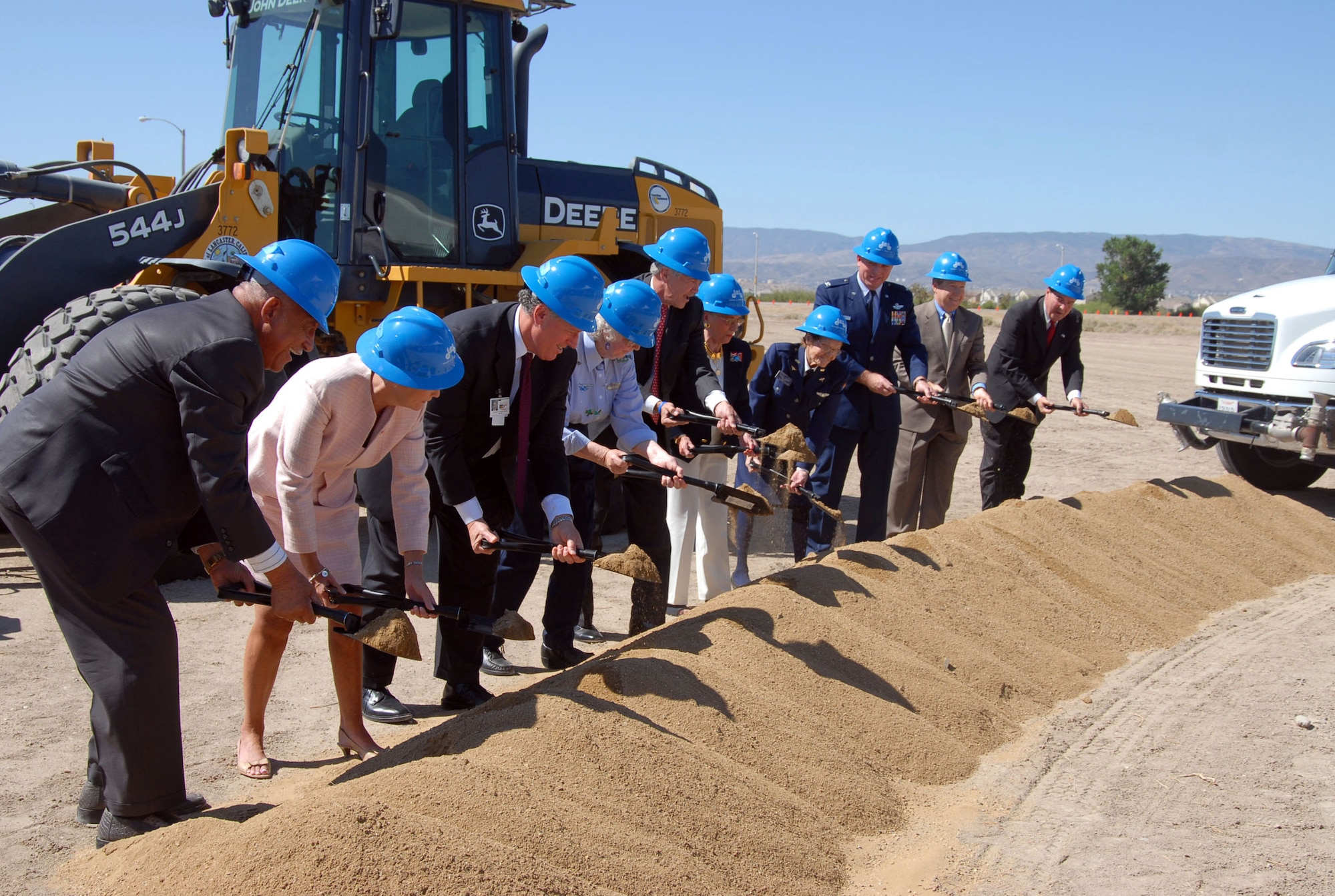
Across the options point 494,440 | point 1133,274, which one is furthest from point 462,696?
point 1133,274

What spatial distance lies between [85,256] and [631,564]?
359 centimetres

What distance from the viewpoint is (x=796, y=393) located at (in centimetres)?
575

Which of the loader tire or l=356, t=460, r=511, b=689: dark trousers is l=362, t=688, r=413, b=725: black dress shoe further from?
the loader tire

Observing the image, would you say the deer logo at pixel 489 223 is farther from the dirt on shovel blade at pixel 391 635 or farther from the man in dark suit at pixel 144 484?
the dirt on shovel blade at pixel 391 635

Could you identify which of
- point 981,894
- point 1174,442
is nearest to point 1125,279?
point 1174,442

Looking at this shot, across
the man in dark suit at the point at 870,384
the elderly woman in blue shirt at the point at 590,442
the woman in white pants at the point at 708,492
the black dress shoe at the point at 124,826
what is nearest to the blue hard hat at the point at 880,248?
the man in dark suit at the point at 870,384

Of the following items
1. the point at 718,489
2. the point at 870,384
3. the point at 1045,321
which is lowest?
the point at 718,489

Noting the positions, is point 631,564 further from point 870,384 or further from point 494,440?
point 870,384

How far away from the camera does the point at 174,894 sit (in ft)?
7.98

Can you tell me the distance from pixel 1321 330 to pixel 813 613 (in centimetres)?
634

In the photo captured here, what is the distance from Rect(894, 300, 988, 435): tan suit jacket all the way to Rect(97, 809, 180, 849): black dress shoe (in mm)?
4536

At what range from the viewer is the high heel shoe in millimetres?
3750

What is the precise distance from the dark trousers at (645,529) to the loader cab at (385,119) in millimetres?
2507

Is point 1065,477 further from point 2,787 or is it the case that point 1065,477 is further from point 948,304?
point 2,787
